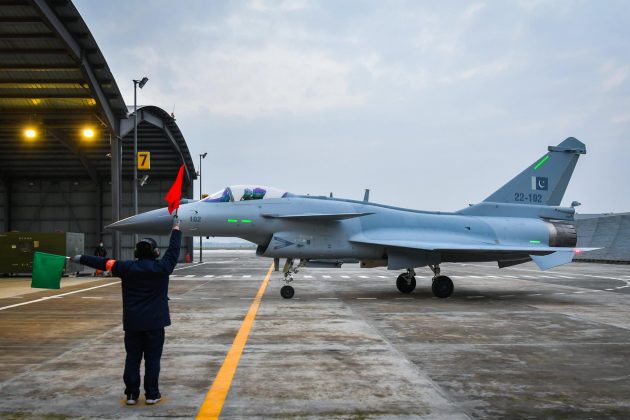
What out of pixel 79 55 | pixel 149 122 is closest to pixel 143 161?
pixel 149 122

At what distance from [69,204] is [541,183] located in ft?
131

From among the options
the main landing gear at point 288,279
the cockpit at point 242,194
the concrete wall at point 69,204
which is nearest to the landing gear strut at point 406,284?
the main landing gear at point 288,279

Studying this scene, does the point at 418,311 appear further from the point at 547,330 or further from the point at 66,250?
the point at 66,250

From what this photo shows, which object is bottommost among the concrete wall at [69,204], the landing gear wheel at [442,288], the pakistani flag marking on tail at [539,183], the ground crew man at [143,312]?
the landing gear wheel at [442,288]

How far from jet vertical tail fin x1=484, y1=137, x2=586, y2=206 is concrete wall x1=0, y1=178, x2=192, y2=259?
33717 millimetres

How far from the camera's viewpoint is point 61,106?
28.2 metres

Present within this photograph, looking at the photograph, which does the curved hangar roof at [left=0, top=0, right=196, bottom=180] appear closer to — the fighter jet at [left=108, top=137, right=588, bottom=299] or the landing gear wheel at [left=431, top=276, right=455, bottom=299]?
the fighter jet at [left=108, top=137, right=588, bottom=299]

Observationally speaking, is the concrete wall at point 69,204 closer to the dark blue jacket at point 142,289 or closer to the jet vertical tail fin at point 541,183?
the jet vertical tail fin at point 541,183

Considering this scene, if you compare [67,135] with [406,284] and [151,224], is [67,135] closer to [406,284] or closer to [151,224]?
[151,224]

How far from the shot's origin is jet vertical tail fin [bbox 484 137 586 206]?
1823cm

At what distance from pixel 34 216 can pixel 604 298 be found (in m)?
44.3

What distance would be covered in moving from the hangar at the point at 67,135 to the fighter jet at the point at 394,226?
10532 millimetres

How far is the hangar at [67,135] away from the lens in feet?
70.5

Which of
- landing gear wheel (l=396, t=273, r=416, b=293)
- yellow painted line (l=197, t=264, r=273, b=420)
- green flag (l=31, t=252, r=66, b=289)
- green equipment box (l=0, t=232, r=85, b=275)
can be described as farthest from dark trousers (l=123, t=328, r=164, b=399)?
green equipment box (l=0, t=232, r=85, b=275)
